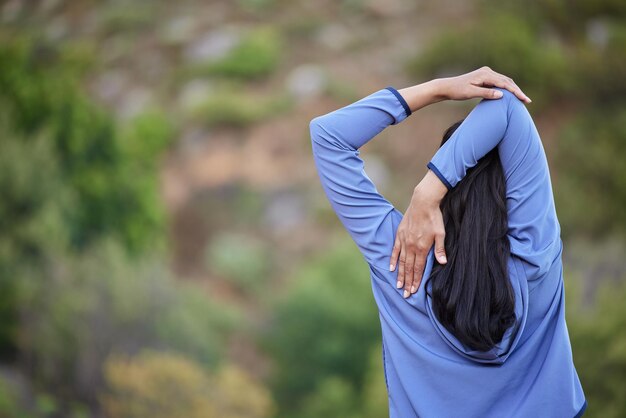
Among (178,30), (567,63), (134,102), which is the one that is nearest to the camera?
(134,102)

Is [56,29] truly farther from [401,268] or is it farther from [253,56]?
[401,268]

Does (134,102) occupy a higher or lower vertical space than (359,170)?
lower

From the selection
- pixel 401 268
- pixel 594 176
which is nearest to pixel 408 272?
pixel 401 268

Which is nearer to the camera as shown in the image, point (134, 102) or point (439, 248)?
point (439, 248)

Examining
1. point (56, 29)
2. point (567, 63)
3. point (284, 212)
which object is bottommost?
point (284, 212)

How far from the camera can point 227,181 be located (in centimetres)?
550

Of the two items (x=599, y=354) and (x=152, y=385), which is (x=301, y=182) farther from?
(x=599, y=354)

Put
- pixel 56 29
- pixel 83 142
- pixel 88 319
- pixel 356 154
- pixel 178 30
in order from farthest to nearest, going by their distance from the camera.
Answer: pixel 178 30 < pixel 56 29 < pixel 83 142 < pixel 88 319 < pixel 356 154

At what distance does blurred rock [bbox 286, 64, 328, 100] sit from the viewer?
5652 millimetres

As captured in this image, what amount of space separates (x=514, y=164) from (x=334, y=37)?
4932 millimetres

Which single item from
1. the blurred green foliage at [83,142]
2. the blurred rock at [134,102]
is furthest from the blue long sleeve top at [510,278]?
the blurred rock at [134,102]

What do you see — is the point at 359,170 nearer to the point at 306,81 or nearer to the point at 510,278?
the point at 510,278

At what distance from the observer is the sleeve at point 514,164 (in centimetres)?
96

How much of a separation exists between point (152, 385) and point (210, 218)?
1.22 metres
